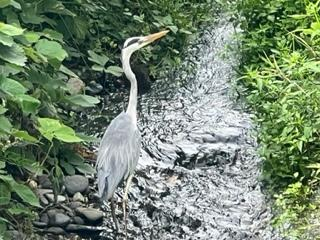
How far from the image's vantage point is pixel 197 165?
5211 mm

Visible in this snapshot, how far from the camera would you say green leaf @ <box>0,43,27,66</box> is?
12.6 ft

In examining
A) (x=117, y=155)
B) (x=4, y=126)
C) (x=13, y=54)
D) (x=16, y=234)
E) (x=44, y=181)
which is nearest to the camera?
(x=4, y=126)

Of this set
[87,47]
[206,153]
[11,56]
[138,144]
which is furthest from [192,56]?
[11,56]

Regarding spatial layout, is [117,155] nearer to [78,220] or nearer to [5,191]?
[78,220]

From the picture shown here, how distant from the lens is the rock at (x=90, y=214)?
4.57 metres

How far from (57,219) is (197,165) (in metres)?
1.10

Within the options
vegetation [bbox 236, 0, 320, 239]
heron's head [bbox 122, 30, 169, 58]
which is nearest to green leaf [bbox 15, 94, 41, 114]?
heron's head [bbox 122, 30, 169, 58]

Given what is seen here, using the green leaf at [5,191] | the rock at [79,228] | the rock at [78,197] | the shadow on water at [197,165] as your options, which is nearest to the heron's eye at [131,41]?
the shadow on water at [197,165]

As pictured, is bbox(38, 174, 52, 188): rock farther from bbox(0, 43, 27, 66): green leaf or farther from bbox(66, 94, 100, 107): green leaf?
bbox(0, 43, 27, 66): green leaf

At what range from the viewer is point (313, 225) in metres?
4.15

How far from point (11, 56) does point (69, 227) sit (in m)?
1.10

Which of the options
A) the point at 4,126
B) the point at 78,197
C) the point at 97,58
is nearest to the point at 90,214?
the point at 78,197

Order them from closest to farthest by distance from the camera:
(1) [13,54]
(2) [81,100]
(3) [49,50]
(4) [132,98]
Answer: (1) [13,54] → (3) [49,50] → (2) [81,100] → (4) [132,98]

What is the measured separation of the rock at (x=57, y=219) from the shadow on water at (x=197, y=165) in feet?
0.74
